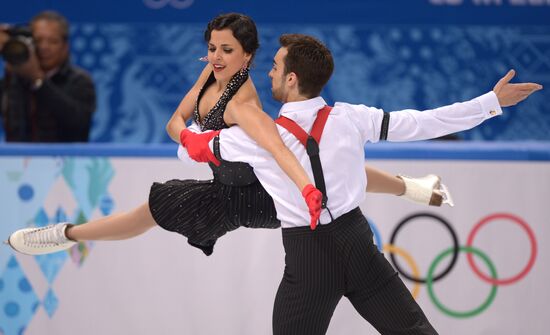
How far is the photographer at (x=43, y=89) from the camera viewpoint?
5.30 metres

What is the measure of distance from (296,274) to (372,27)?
13.0 ft

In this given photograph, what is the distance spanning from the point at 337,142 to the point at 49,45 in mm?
3227

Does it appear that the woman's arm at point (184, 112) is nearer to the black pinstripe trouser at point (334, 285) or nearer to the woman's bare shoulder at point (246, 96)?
the woman's bare shoulder at point (246, 96)

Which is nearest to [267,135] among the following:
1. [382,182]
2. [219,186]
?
[219,186]

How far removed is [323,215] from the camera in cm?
321

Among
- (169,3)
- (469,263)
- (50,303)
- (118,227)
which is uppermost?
(169,3)

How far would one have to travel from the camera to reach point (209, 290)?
4375 mm

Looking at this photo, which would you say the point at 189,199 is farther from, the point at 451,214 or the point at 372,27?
the point at 372,27

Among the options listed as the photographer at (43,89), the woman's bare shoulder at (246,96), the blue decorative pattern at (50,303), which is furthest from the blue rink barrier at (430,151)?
the woman's bare shoulder at (246,96)

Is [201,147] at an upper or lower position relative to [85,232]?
upper

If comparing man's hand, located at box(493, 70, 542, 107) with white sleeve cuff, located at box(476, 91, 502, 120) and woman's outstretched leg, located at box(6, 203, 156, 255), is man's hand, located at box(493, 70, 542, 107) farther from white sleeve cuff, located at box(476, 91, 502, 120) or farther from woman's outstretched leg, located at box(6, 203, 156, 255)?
woman's outstretched leg, located at box(6, 203, 156, 255)

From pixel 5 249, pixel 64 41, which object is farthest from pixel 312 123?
pixel 64 41

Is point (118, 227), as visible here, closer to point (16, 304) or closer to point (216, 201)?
point (216, 201)

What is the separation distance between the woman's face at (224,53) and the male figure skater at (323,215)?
228 millimetres
